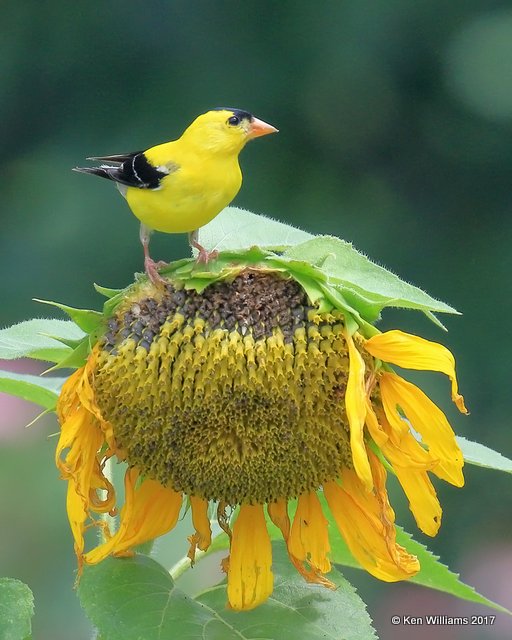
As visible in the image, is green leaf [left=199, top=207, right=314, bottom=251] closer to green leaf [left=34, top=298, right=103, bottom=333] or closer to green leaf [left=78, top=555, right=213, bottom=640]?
green leaf [left=34, top=298, right=103, bottom=333]

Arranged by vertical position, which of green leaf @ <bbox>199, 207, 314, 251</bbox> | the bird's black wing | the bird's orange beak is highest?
the bird's orange beak

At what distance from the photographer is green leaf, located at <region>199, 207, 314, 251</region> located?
91 cm

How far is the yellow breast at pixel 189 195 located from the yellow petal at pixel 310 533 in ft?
0.79

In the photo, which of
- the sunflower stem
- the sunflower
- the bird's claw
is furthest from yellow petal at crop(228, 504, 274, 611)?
the bird's claw

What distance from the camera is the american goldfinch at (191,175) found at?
35.4 inches

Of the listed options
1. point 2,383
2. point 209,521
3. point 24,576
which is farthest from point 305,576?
point 24,576

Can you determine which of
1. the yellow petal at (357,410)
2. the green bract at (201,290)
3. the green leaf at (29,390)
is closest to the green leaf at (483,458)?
the green bract at (201,290)

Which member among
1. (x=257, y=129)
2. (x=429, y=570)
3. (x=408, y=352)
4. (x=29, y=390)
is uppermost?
(x=257, y=129)

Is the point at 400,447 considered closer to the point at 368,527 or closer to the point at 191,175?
the point at 368,527

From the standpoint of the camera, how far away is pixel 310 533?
0.91 meters

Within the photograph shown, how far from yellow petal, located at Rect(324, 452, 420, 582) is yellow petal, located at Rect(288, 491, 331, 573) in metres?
0.01

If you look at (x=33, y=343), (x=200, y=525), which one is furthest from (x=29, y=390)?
(x=200, y=525)

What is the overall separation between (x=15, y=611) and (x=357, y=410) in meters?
0.30

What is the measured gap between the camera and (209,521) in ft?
3.04
